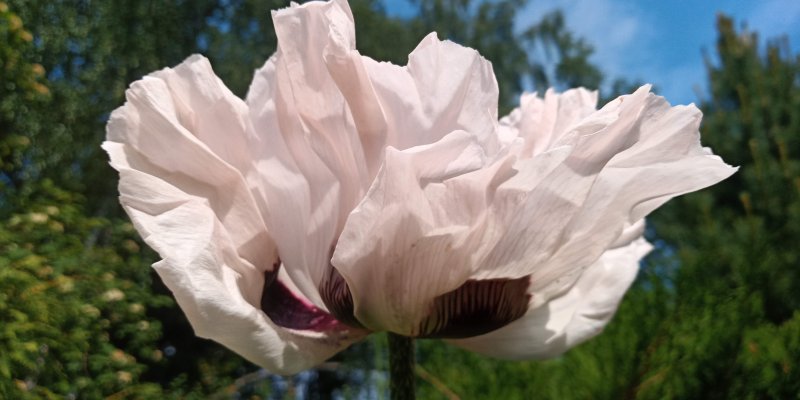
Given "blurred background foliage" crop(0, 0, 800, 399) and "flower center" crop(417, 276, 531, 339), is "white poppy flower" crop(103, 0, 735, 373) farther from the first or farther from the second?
"blurred background foliage" crop(0, 0, 800, 399)

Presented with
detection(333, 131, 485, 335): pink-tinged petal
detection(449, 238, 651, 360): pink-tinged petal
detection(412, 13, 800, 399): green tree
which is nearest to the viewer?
detection(333, 131, 485, 335): pink-tinged petal

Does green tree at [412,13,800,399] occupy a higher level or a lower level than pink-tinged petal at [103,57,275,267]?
lower

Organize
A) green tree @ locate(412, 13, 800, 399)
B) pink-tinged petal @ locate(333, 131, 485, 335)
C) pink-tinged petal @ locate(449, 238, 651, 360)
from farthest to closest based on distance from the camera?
green tree @ locate(412, 13, 800, 399) < pink-tinged petal @ locate(449, 238, 651, 360) < pink-tinged petal @ locate(333, 131, 485, 335)

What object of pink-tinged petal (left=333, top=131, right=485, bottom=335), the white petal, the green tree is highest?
the white petal

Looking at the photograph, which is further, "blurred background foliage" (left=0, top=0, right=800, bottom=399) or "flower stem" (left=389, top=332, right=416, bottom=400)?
"blurred background foliage" (left=0, top=0, right=800, bottom=399)

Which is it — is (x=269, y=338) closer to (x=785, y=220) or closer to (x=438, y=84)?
(x=438, y=84)

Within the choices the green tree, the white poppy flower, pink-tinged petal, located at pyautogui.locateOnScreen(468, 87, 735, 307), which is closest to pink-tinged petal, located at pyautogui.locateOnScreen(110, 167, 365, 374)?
the white poppy flower
